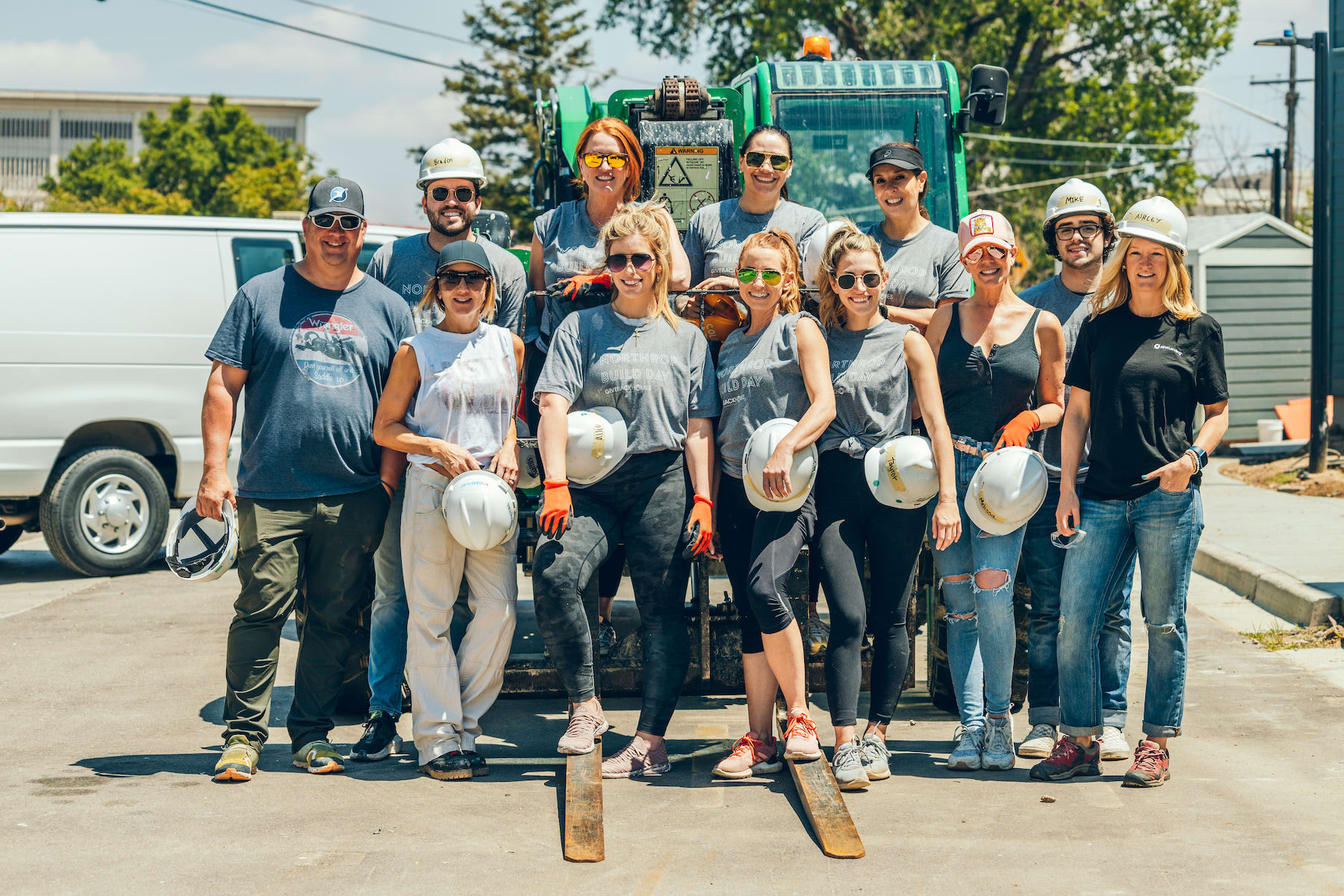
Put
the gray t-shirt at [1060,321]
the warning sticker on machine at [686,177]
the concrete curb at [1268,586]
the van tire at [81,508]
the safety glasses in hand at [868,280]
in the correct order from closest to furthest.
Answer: the safety glasses in hand at [868,280] < the gray t-shirt at [1060,321] < the warning sticker on machine at [686,177] < the concrete curb at [1268,586] < the van tire at [81,508]

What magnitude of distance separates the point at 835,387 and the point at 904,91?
13.0 feet

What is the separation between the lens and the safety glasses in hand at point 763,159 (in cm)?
593

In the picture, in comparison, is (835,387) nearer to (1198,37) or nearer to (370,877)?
(370,877)

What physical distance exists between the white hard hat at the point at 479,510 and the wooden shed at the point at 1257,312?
16.9 meters

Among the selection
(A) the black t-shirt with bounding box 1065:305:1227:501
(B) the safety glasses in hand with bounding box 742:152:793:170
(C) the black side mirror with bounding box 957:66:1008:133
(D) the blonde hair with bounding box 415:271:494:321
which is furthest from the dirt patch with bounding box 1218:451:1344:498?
(D) the blonde hair with bounding box 415:271:494:321

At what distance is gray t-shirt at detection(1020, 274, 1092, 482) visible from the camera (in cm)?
552

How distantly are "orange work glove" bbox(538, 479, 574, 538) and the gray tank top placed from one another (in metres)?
1.57

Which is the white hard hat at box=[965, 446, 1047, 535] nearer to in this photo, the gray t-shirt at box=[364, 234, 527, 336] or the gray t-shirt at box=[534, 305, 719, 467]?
the gray t-shirt at box=[534, 305, 719, 467]

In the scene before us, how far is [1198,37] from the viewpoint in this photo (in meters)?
27.4

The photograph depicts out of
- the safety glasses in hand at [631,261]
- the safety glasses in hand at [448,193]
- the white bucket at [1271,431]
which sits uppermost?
the safety glasses in hand at [448,193]

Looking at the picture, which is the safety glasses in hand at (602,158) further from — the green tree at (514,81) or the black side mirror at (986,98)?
the green tree at (514,81)

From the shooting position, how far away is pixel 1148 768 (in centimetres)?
519

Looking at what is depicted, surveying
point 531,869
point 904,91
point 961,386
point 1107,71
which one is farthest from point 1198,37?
point 531,869

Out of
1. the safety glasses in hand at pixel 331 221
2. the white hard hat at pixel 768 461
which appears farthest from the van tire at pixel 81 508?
the white hard hat at pixel 768 461
